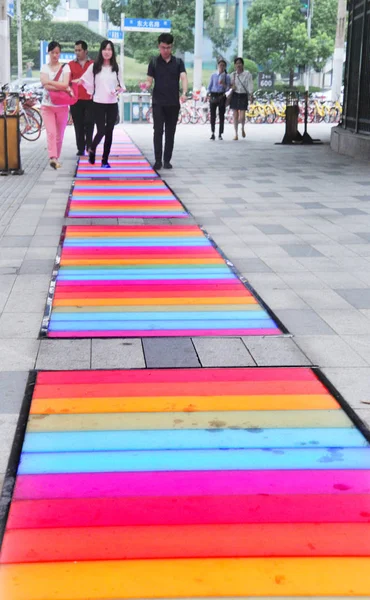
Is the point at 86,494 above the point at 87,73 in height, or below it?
below

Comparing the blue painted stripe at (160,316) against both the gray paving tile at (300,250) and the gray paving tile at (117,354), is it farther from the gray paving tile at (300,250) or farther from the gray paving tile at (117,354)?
the gray paving tile at (300,250)

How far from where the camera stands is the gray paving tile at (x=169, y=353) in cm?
460

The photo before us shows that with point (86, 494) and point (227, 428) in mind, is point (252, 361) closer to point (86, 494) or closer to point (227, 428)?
point (227, 428)

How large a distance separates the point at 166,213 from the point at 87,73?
4.85 m

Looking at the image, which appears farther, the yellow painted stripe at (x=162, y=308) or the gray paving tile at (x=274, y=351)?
the yellow painted stripe at (x=162, y=308)

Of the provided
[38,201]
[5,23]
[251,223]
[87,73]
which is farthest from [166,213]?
[5,23]

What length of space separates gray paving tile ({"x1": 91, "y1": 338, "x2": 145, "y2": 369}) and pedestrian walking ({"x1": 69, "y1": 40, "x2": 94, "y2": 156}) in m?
11.0

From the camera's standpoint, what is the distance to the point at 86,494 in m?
3.15

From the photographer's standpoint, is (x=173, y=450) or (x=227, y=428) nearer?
(x=173, y=450)

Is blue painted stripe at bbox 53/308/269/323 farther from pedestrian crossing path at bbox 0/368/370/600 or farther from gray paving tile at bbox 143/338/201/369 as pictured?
pedestrian crossing path at bbox 0/368/370/600

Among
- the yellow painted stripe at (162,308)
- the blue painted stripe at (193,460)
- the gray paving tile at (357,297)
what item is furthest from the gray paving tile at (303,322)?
the blue painted stripe at (193,460)

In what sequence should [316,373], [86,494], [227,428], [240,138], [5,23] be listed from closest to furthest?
[86,494]
[227,428]
[316,373]
[240,138]
[5,23]

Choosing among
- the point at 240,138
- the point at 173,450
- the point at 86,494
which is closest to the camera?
the point at 86,494

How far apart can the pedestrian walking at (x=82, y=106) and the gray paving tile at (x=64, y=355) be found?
10975 millimetres
